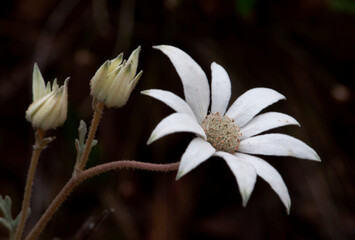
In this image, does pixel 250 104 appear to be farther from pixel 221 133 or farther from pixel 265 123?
pixel 221 133

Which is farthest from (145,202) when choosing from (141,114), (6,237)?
(6,237)

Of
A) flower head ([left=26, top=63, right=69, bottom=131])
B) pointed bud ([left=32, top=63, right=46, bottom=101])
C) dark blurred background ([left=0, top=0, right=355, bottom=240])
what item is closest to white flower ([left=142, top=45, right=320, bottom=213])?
flower head ([left=26, top=63, right=69, bottom=131])

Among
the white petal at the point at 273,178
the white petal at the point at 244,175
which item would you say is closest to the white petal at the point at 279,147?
the white petal at the point at 273,178

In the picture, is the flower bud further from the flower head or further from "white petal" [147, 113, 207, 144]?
"white petal" [147, 113, 207, 144]

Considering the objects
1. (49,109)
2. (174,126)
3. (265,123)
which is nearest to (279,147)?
(265,123)

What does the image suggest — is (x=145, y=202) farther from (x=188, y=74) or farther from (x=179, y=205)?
(x=188, y=74)

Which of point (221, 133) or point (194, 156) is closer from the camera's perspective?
Result: point (194, 156)
